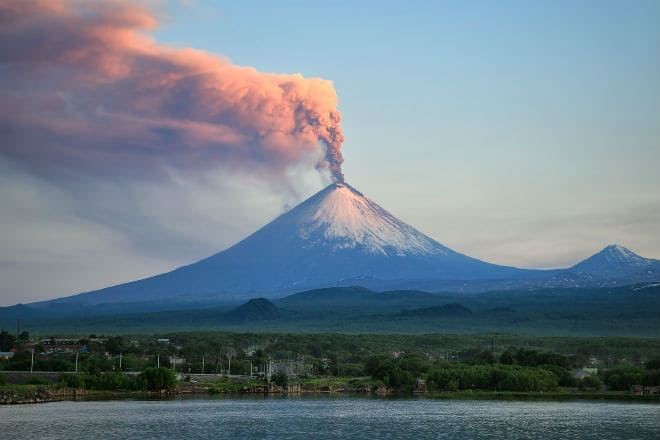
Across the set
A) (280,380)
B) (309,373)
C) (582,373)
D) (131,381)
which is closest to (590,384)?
(582,373)

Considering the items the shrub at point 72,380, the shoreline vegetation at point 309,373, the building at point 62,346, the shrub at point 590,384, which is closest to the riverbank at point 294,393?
the shoreline vegetation at point 309,373

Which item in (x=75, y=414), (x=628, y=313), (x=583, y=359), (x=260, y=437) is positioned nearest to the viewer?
(x=260, y=437)

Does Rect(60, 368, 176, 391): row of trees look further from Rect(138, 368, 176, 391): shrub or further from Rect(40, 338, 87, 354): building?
Rect(40, 338, 87, 354): building

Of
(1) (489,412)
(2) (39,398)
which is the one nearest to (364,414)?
(1) (489,412)

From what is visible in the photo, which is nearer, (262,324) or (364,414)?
(364,414)

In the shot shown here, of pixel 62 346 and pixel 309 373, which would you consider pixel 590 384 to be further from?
pixel 62 346

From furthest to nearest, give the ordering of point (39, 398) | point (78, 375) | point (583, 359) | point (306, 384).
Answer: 1. point (583, 359)
2. point (306, 384)
3. point (78, 375)
4. point (39, 398)

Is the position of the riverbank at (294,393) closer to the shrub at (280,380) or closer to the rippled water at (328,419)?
the shrub at (280,380)

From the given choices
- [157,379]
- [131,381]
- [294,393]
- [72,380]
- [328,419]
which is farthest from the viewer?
[294,393]

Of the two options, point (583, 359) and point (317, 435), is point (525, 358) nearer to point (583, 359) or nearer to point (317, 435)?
point (583, 359)
